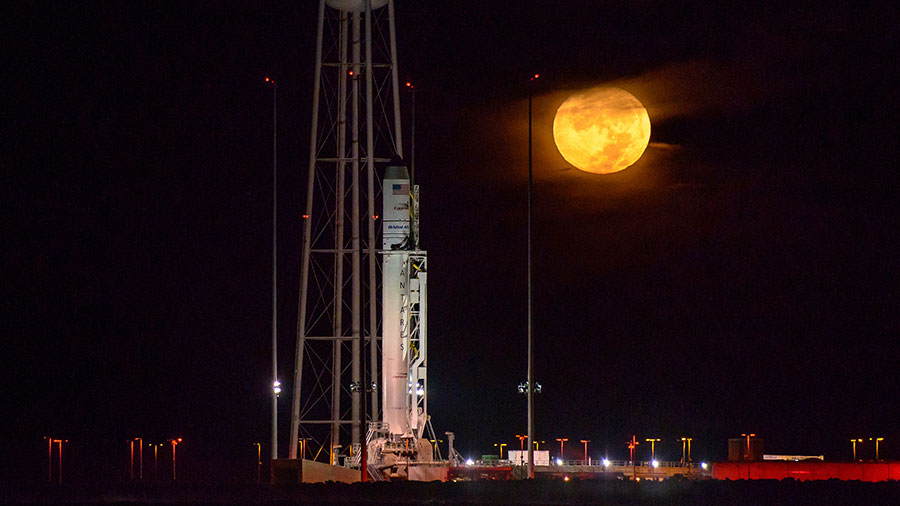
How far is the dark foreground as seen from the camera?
38.6 metres

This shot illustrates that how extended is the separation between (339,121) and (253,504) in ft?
98.1

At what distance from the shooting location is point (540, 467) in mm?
99750

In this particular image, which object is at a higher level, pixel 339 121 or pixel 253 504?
pixel 339 121

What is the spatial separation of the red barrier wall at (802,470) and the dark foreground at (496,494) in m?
45.3

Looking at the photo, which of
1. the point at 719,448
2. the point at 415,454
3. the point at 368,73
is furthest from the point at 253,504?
the point at 719,448

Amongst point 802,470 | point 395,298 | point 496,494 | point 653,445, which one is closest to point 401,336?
point 395,298

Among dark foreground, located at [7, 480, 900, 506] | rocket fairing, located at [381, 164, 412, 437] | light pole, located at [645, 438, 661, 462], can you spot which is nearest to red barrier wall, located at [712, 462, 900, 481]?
rocket fairing, located at [381, 164, 412, 437]

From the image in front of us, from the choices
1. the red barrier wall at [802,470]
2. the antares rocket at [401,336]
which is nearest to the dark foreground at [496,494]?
the antares rocket at [401,336]

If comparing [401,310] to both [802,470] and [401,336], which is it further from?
[802,470]

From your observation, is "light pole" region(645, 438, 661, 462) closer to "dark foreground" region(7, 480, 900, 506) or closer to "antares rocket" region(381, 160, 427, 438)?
"antares rocket" region(381, 160, 427, 438)

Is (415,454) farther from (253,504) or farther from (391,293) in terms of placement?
(253,504)

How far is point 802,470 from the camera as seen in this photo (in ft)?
279

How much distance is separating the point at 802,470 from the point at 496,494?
49442mm

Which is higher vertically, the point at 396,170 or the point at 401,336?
the point at 396,170
